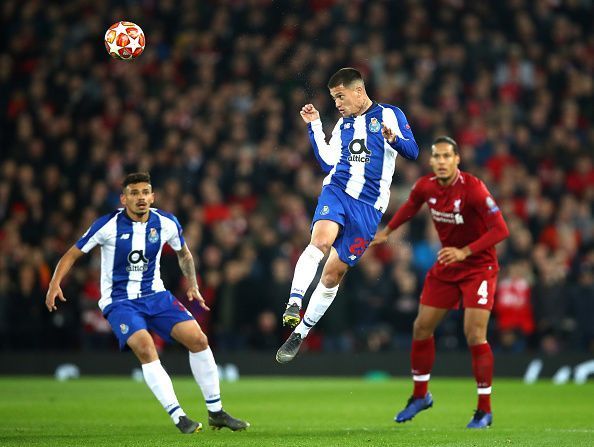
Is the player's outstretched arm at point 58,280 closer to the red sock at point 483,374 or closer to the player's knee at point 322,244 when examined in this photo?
the player's knee at point 322,244

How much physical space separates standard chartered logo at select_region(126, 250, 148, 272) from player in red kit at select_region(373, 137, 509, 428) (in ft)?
7.11

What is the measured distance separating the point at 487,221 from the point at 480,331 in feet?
3.25

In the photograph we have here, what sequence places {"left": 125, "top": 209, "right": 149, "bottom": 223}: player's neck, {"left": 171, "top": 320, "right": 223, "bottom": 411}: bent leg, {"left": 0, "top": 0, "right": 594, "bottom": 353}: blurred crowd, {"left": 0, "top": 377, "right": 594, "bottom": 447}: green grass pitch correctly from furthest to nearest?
1. {"left": 0, "top": 0, "right": 594, "bottom": 353}: blurred crowd
2. {"left": 125, "top": 209, "right": 149, "bottom": 223}: player's neck
3. {"left": 171, "top": 320, "right": 223, "bottom": 411}: bent leg
4. {"left": 0, "top": 377, "right": 594, "bottom": 447}: green grass pitch

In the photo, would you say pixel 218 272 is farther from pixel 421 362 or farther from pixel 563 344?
pixel 421 362

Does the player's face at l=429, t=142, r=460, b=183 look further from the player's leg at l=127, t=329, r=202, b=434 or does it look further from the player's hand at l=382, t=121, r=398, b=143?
the player's leg at l=127, t=329, r=202, b=434

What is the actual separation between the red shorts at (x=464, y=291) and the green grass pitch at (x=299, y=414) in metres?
1.09

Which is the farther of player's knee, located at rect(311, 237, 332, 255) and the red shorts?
the red shorts

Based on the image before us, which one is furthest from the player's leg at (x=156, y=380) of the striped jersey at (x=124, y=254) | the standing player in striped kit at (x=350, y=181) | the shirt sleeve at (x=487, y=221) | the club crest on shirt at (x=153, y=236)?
the shirt sleeve at (x=487, y=221)

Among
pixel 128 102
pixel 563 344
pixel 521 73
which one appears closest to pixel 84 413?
pixel 563 344

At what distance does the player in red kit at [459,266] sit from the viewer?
10.1 meters

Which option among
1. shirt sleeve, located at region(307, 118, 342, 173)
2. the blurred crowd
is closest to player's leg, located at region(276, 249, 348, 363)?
shirt sleeve, located at region(307, 118, 342, 173)

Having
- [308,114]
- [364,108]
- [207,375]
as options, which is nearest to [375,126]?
[364,108]

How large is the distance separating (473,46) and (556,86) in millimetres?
1643

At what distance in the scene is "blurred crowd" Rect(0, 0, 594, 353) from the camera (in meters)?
17.0
